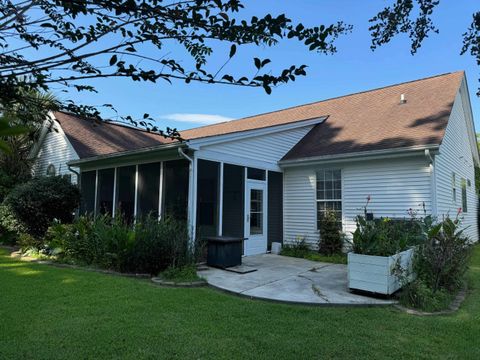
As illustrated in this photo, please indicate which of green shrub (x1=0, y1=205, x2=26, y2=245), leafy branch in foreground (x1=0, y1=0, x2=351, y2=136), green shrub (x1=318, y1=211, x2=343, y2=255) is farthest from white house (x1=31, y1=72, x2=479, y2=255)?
leafy branch in foreground (x1=0, y1=0, x2=351, y2=136)

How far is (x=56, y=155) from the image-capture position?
1482 cm

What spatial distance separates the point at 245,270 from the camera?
308 inches

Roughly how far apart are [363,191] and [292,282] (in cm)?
430

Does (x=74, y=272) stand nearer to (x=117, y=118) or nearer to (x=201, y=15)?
(x=117, y=118)

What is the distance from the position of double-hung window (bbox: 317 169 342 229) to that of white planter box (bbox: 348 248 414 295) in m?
4.33

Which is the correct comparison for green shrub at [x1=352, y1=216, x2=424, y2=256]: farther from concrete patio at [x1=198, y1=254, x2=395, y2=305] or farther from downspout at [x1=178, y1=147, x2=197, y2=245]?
downspout at [x1=178, y1=147, x2=197, y2=245]

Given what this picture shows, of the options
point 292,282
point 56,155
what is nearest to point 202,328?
point 292,282

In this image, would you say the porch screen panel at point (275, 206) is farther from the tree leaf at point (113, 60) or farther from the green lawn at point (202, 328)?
the tree leaf at point (113, 60)

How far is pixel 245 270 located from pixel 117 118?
5713 mm

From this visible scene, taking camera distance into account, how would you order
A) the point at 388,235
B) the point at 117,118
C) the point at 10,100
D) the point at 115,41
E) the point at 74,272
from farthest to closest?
the point at 74,272, the point at 388,235, the point at 117,118, the point at 115,41, the point at 10,100

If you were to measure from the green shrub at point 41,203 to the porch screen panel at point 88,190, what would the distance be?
4.49 ft

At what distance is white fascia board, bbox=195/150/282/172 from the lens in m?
8.93

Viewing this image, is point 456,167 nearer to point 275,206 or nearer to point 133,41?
point 275,206

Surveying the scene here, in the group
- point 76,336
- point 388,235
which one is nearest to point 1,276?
point 76,336
